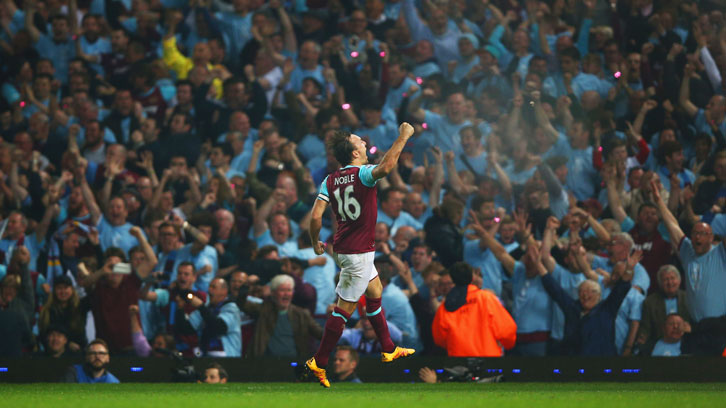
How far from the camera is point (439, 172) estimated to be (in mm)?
13711

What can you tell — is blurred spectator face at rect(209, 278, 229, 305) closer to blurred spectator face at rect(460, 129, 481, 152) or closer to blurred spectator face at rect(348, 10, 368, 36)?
blurred spectator face at rect(460, 129, 481, 152)

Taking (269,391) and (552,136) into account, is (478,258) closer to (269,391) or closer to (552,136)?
(552,136)

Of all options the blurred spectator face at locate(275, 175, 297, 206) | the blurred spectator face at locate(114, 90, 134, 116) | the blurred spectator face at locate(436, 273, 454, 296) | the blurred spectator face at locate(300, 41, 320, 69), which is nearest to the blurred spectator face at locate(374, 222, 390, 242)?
the blurred spectator face at locate(436, 273, 454, 296)

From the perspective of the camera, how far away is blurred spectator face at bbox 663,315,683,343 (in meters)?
11.2

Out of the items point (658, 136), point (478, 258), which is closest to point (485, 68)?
point (658, 136)

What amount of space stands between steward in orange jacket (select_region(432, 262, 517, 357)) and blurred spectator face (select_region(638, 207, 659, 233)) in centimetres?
270

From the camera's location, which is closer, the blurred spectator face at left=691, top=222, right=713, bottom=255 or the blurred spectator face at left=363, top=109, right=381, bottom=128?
the blurred spectator face at left=691, top=222, right=713, bottom=255

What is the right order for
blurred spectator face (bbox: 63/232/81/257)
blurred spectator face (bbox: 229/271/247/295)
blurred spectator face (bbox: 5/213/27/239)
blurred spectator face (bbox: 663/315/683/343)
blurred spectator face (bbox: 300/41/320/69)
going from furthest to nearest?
blurred spectator face (bbox: 300/41/320/69) < blurred spectator face (bbox: 5/213/27/239) < blurred spectator face (bbox: 63/232/81/257) < blurred spectator face (bbox: 229/271/247/295) < blurred spectator face (bbox: 663/315/683/343)

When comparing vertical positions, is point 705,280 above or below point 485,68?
below

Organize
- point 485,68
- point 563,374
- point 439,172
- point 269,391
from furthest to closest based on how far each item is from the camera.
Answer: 1. point 485,68
2. point 439,172
3. point 563,374
4. point 269,391

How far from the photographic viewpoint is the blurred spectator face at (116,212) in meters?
13.7

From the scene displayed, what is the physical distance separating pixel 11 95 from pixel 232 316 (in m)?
7.10

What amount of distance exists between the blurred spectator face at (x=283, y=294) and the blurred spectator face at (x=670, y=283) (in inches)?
161

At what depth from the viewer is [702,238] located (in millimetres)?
11750
